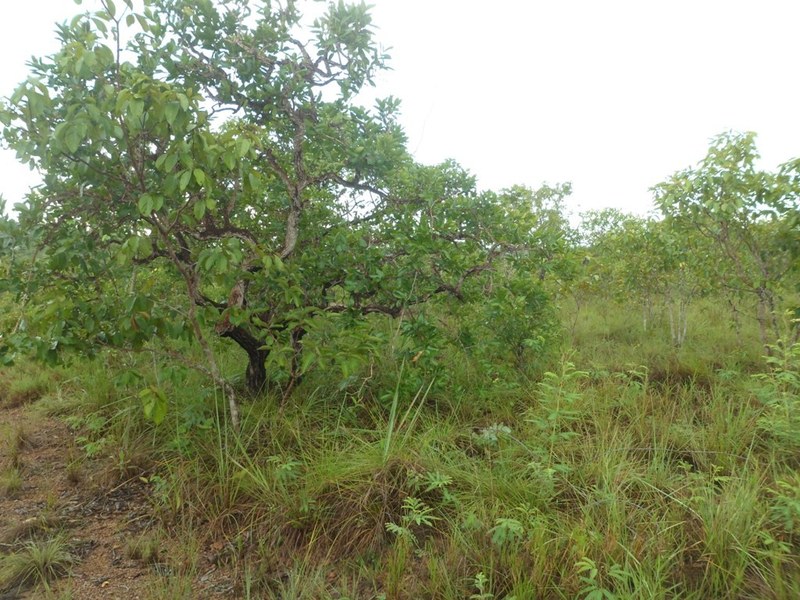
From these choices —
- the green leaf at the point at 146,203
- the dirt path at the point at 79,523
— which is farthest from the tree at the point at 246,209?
the dirt path at the point at 79,523

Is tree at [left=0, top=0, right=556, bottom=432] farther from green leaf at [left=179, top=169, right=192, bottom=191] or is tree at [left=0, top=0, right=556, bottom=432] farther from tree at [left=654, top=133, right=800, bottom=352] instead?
tree at [left=654, top=133, right=800, bottom=352]

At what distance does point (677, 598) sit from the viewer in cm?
189

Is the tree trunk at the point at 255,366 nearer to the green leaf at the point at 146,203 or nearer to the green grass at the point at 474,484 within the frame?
the green grass at the point at 474,484

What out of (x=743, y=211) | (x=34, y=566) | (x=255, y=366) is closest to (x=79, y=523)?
(x=34, y=566)

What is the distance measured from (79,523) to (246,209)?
2.05 m

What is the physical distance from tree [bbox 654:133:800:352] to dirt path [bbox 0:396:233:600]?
157 inches

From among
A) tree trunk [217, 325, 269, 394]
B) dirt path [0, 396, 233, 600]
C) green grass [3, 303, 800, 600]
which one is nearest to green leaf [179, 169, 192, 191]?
green grass [3, 303, 800, 600]

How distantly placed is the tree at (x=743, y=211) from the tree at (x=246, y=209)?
1.55 m

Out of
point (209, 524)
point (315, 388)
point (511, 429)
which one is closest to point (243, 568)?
point (209, 524)

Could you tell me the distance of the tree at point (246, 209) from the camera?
2.51m

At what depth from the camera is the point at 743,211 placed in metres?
4.07

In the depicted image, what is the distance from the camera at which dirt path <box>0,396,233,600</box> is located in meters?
2.27

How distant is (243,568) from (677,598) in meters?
1.72

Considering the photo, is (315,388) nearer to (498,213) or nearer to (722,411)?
(498,213)
